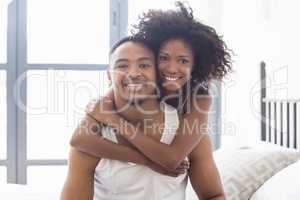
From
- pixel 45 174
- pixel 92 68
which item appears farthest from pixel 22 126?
pixel 92 68

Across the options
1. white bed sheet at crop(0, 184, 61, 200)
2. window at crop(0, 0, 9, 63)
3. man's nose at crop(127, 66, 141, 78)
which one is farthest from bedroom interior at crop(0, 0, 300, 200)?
man's nose at crop(127, 66, 141, 78)

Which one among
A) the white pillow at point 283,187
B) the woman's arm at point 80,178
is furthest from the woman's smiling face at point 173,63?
the white pillow at point 283,187

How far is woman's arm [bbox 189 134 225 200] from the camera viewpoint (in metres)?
1.02

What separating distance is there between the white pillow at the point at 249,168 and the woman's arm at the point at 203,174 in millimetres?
278

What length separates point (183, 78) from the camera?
3.48 ft

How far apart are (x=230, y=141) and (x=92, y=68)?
3.91 feet

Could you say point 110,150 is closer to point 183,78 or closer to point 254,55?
point 183,78

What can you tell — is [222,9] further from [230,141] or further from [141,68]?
[141,68]

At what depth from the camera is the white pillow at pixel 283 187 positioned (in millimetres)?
1024

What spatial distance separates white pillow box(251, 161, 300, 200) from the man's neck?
418 mm

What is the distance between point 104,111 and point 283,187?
1.79 feet

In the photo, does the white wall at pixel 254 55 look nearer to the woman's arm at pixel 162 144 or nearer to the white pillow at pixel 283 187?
the white pillow at pixel 283 187

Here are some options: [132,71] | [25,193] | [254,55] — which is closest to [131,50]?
[132,71]

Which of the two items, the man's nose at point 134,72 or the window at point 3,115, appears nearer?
the man's nose at point 134,72
